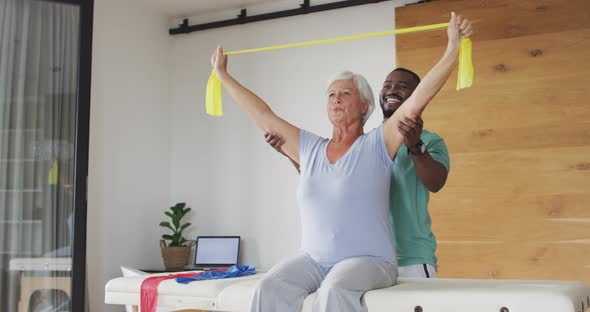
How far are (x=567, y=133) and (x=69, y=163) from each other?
2.91m

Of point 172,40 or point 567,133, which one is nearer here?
point 567,133

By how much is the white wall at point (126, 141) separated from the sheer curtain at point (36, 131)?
1.73 feet

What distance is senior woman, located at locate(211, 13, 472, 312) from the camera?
1.94 meters

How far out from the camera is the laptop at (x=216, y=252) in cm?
462

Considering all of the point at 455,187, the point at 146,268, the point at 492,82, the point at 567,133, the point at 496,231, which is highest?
the point at 492,82

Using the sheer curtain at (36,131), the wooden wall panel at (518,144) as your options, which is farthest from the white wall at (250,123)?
the sheer curtain at (36,131)

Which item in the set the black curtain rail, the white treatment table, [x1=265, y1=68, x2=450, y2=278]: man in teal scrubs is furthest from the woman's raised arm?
the black curtain rail

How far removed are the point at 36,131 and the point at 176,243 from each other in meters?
1.41

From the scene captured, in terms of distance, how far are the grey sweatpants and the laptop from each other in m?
2.57

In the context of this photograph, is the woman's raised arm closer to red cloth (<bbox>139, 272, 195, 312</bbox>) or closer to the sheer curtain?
red cloth (<bbox>139, 272, 195, 312</bbox>)

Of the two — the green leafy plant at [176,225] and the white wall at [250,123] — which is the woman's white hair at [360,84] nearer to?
the white wall at [250,123]

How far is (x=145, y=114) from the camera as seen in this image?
486 centimetres

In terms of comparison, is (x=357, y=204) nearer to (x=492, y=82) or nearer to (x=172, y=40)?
(x=492, y=82)

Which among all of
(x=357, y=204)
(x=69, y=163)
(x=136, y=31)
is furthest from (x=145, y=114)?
(x=357, y=204)
